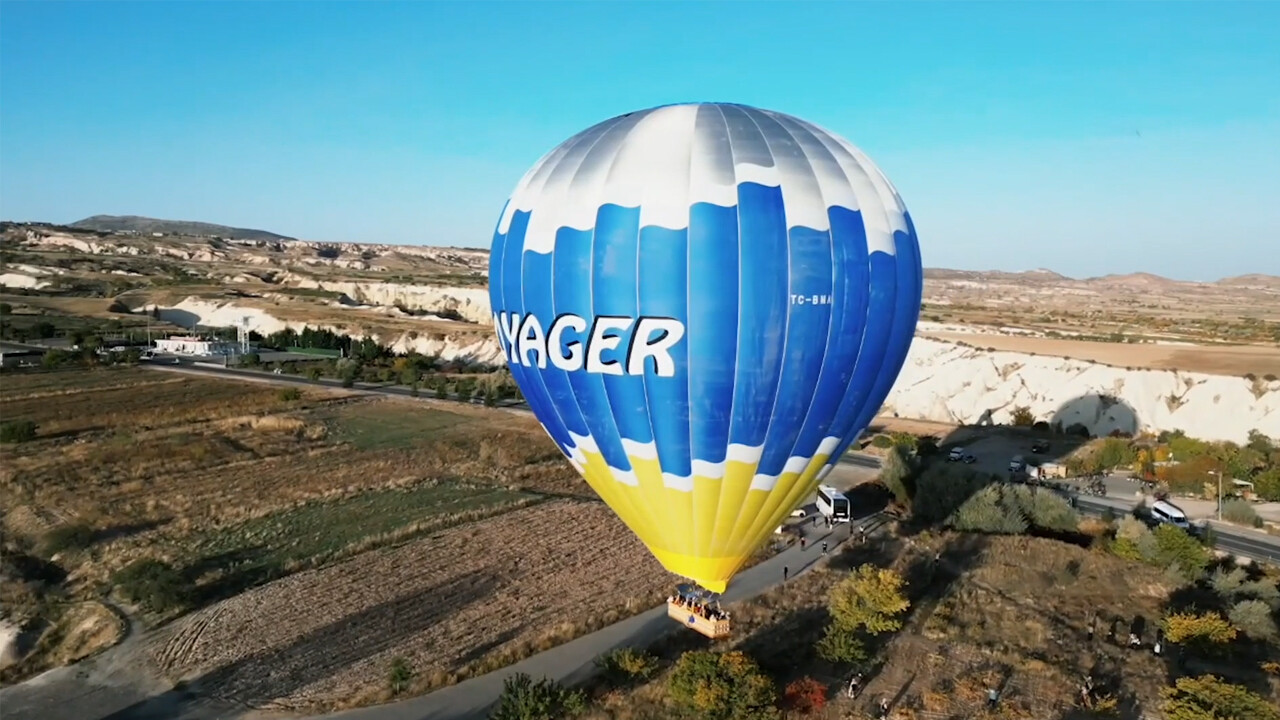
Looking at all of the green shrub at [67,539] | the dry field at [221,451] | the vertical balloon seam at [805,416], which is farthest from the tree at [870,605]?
the green shrub at [67,539]

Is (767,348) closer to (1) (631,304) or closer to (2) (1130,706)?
(1) (631,304)

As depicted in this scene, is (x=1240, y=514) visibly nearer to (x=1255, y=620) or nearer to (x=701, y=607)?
(x=1255, y=620)

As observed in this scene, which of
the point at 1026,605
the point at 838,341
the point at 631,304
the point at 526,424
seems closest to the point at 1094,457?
the point at 1026,605

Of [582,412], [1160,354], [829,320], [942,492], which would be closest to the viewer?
[829,320]

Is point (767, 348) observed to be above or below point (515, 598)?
above

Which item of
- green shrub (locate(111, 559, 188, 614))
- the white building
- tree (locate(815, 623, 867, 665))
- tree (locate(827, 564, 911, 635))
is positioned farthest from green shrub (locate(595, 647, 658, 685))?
the white building

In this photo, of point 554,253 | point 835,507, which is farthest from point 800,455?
point 835,507

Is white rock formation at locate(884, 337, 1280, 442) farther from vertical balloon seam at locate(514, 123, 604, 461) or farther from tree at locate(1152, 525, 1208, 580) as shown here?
vertical balloon seam at locate(514, 123, 604, 461)
